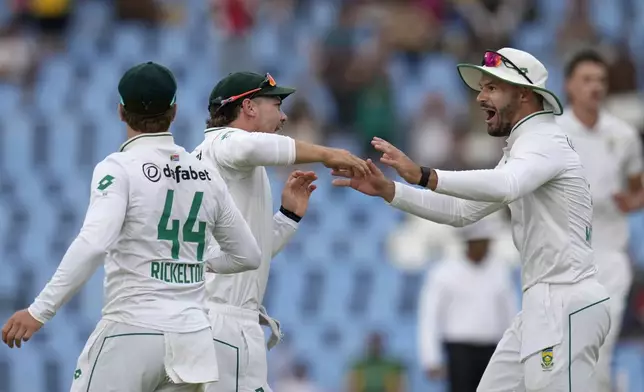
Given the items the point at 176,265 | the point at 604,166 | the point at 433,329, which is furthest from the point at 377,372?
the point at 176,265

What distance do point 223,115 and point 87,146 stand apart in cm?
1016

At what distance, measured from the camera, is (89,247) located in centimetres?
581

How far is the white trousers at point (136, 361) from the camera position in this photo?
6031mm

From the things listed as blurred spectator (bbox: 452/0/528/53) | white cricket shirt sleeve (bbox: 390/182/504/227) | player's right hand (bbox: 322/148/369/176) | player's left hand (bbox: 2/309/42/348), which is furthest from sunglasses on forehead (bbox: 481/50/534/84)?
blurred spectator (bbox: 452/0/528/53)

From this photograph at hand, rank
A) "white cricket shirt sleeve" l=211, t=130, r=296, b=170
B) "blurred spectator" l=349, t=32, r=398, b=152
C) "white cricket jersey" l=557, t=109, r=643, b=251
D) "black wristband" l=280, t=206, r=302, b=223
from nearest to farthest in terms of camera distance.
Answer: "white cricket shirt sleeve" l=211, t=130, r=296, b=170
"black wristband" l=280, t=206, r=302, b=223
"white cricket jersey" l=557, t=109, r=643, b=251
"blurred spectator" l=349, t=32, r=398, b=152

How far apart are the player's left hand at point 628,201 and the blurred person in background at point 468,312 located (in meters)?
2.39

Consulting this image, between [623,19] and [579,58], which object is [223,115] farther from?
[623,19]

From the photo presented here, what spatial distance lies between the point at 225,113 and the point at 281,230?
687 millimetres

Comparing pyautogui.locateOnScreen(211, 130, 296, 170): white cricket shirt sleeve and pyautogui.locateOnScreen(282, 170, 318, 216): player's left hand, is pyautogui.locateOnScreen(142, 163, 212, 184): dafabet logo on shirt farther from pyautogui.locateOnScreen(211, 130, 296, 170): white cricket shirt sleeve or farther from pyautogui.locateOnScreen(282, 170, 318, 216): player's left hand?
pyautogui.locateOnScreen(282, 170, 318, 216): player's left hand

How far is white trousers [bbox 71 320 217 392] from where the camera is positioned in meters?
6.03

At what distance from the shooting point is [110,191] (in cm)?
593

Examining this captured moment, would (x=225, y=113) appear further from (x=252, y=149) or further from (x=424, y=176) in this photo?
(x=424, y=176)

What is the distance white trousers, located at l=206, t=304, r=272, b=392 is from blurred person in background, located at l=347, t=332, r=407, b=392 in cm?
690

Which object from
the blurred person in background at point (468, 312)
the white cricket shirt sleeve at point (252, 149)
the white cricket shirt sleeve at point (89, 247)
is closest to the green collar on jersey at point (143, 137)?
the white cricket shirt sleeve at point (89, 247)
